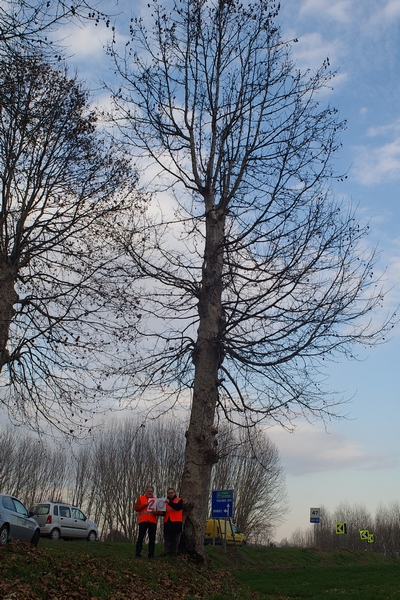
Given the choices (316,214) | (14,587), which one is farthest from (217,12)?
(14,587)

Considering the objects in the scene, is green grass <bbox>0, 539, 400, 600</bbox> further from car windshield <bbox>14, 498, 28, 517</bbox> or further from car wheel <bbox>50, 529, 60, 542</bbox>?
car wheel <bbox>50, 529, 60, 542</bbox>

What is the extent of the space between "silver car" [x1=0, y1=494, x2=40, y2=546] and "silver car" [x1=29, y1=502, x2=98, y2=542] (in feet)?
33.4

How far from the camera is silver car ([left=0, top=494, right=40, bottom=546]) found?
548 inches

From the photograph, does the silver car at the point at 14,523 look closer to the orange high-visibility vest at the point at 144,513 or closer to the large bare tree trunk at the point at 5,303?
the orange high-visibility vest at the point at 144,513

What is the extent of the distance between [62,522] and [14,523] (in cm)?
1271

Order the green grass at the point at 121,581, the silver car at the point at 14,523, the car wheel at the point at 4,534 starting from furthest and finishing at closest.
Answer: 1. the silver car at the point at 14,523
2. the car wheel at the point at 4,534
3. the green grass at the point at 121,581

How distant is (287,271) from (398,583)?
1046 cm

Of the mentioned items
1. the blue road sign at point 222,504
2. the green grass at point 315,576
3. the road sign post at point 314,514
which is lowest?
the green grass at point 315,576

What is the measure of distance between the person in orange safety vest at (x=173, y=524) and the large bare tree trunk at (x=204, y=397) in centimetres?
17

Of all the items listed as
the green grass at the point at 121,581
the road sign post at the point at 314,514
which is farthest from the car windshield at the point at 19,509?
the road sign post at the point at 314,514

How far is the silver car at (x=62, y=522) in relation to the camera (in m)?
25.1

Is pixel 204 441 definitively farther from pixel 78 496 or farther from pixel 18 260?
pixel 78 496

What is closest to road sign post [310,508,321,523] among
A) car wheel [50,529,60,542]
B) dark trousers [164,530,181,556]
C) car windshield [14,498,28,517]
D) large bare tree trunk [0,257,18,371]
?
car wheel [50,529,60,542]

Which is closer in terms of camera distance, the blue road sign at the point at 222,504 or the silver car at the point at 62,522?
the blue road sign at the point at 222,504
